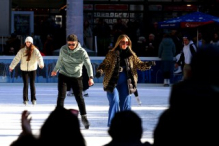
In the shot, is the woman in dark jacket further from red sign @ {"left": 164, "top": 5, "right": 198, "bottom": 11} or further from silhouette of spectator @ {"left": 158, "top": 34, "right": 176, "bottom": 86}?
red sign @ {"left": 164, "top": 5, "right": 198, "bottom": 11}

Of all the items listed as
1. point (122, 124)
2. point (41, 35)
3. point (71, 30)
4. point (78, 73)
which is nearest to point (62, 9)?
point (41, 35)

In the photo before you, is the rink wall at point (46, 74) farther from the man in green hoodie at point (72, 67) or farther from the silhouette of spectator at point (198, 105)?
the silhouette of spectator at point (198, 105)

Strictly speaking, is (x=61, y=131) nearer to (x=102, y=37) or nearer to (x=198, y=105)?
(x=198, y=105)

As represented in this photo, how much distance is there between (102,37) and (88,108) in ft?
46.3

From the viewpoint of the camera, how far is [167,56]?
2430 centimetres

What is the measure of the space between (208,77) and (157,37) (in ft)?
81.8

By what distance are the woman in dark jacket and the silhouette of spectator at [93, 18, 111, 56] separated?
55.2ft

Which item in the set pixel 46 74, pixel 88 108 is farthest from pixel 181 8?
pixel 88 108

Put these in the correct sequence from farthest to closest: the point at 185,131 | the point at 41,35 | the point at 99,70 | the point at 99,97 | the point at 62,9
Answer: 1. the point at 62,9
2. the point at 41,35
3. the point at 99,97
4. the point at 99,70
5. the point at 185,131

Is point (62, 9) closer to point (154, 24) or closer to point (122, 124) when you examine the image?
point (154, 24)

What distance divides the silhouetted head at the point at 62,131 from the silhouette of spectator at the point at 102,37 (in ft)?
80.6

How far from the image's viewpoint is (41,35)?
30719 mm

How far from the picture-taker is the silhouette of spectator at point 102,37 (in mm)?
28625

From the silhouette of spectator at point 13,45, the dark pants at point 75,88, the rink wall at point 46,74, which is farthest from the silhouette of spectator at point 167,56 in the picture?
the dark pants at point 75,88
